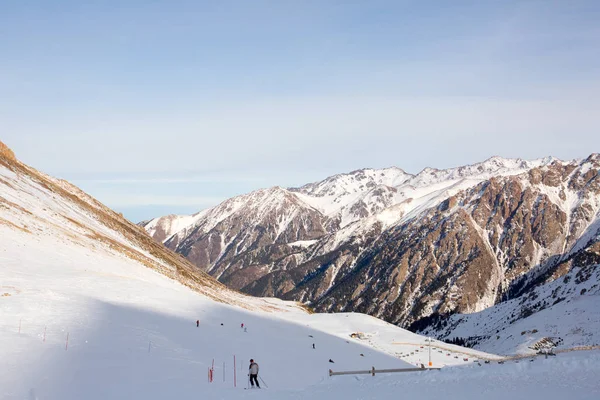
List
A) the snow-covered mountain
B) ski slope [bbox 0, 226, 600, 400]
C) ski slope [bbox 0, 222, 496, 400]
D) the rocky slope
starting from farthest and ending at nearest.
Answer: the rocky slope → the snow-covered mountain → ski slope [bbox 0, 222, 496, 400] → ski slope [bbox 0, 226, 600, 400]

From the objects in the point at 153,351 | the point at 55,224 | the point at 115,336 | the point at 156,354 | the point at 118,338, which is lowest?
the point at 156,354

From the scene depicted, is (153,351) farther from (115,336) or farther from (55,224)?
(55,224)

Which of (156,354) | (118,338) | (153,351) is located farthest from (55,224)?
(156,354)

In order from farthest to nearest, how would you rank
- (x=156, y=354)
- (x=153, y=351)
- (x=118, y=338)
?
(x=118, y=338), (x=153, y=351), (x=156, y=354)

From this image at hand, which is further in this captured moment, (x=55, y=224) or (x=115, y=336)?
(x=55, y=224)

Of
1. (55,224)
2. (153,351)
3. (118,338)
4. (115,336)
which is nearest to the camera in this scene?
(153,351)

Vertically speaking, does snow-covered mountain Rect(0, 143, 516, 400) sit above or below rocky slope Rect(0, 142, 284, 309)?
below

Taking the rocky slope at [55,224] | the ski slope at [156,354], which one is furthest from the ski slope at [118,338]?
the rocky slope at [55,224]

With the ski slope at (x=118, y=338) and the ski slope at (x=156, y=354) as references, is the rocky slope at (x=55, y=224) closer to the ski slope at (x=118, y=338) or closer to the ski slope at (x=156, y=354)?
the ski slope at (x=118, y=338)

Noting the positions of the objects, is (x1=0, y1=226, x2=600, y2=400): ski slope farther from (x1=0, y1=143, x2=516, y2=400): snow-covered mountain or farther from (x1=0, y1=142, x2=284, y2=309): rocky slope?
(x1=0, y1=142, x2=284, y2=309): rocky slope

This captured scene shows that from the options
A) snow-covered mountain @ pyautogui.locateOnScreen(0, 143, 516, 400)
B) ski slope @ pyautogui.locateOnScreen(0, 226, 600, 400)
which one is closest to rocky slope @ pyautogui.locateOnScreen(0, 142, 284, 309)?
snow-covered mountain @ pyautogui.locateOnScreen(0, 143, 516, 400)

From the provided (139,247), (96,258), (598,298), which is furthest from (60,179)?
(598,298)

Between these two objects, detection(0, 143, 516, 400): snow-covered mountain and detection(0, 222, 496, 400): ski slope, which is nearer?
detection(0, 222, 496, 400): ski slope

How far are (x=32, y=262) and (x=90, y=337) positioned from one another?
1014 inches
